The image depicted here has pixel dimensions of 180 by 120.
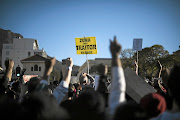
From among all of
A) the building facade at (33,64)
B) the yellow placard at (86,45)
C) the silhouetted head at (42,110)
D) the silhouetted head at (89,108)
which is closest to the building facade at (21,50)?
the building facade at (33,64)

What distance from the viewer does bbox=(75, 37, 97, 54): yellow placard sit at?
32.5ft

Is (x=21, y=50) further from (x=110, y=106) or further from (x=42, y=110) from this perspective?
(x=42, y=110)

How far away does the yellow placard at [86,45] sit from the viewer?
9.91 m

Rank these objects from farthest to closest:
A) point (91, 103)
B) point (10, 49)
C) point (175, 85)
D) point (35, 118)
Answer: point (10, 49) → point (91, 103) → point (175, 85) → point (35, 118)

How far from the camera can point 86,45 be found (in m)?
10.0

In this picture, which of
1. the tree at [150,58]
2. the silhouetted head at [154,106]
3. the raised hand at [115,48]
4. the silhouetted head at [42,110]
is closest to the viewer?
the silhouetted head at [42,110]

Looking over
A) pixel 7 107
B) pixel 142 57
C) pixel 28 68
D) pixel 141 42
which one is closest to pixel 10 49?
pixel 28 68

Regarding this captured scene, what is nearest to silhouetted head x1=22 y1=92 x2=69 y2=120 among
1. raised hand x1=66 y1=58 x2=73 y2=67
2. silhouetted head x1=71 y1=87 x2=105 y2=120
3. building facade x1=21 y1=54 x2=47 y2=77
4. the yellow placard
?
silhouetted head x1=71 y1=87 x2=105 y2=120

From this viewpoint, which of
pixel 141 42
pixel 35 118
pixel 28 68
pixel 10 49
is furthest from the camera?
pixel 10 49

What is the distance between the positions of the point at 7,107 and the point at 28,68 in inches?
2454

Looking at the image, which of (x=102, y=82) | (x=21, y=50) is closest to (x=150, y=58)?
(x=102, y=82)

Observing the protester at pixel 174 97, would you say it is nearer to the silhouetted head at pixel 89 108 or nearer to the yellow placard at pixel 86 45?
the silhouetted head at pixel 89 108

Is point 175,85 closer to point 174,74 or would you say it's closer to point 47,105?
point 174,74

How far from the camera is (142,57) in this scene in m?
43.9
